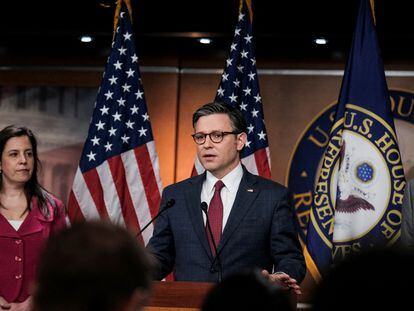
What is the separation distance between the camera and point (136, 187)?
219 inches

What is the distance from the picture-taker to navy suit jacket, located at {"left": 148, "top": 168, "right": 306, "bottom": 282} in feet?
12.8

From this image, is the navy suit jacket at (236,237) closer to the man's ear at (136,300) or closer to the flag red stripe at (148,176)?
the flag red stripe at (148,176)

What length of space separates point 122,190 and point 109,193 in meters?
0.09

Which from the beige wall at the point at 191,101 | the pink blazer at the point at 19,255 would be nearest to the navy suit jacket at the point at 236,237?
the pink blazer at the point at 19,255

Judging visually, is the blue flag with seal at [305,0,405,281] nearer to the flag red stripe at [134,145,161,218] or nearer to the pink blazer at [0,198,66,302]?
the flag red stripe at [134,145,161,218]

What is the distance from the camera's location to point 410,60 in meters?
6.38

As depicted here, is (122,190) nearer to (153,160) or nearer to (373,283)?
(153,160)

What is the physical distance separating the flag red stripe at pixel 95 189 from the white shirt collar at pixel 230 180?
1.48 metres

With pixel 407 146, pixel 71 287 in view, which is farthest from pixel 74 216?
pixel 71 287

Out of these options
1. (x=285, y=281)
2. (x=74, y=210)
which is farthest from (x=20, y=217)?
(x=285, y=281)

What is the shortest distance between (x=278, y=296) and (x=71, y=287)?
0.35m

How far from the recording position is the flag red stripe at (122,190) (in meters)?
5.51

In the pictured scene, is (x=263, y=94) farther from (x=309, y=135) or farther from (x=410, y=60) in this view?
(x=410, y=60)

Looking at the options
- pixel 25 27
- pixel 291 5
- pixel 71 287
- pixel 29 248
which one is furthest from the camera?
pixel 25 27
